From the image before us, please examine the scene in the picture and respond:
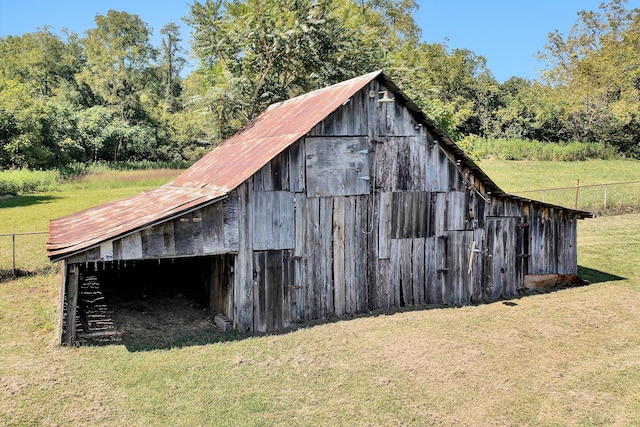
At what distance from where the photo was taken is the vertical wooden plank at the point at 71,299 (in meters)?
10.9

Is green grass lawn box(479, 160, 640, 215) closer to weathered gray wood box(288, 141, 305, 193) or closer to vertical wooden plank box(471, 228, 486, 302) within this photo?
vertical wooden plank box(471, 228, 486, 302)

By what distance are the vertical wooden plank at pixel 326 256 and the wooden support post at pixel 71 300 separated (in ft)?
17.1

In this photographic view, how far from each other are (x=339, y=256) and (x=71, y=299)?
5.81m

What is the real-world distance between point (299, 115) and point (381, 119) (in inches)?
96.2

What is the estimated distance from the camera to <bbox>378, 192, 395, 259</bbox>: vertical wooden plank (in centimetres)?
1368

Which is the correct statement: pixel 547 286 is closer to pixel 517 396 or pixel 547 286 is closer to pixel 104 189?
pixel 517 396

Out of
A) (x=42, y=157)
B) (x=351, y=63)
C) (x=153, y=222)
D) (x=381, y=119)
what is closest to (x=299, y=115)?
(x=381, y=119)

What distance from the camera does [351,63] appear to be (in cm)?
2495

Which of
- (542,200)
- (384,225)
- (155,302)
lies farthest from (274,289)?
(542,200)

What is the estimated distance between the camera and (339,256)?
43.5 ft

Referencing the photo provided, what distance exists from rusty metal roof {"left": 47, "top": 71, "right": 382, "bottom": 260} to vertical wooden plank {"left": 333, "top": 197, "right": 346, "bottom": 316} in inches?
77.9

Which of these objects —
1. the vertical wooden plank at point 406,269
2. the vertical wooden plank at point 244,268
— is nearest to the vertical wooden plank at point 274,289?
the vertical wooden plank at point 244,268

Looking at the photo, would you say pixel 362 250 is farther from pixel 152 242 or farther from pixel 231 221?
pixel 152 242

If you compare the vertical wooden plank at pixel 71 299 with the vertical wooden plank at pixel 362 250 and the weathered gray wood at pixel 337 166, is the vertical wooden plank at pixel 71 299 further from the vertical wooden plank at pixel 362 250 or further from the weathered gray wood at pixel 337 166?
the vertical wooden plank at pixel 362 250
